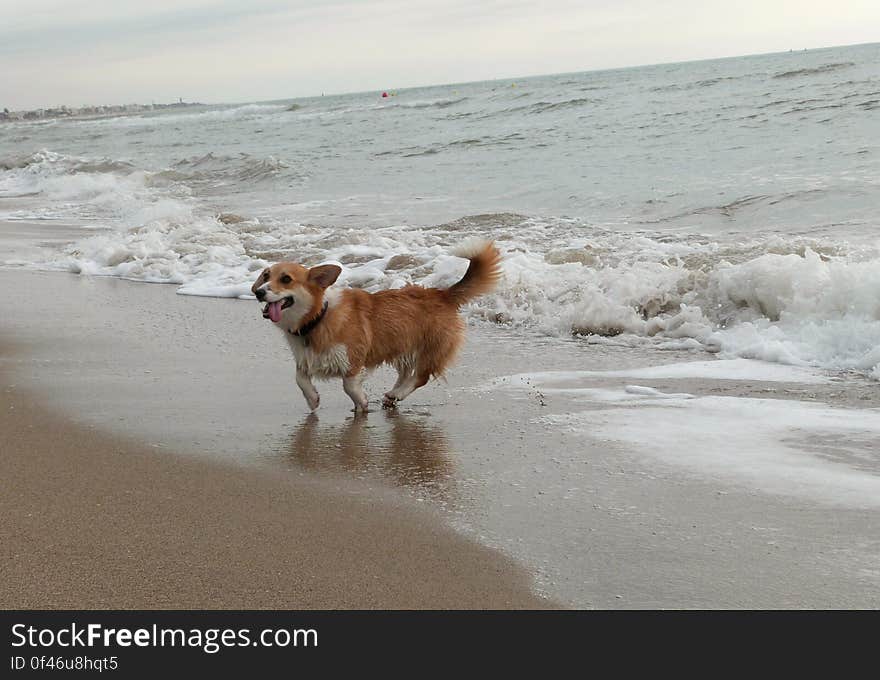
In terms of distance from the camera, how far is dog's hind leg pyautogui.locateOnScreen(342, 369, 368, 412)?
5141 millimetres

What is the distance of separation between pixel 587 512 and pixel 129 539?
1580 millimetres

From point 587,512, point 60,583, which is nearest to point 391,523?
point 587,512

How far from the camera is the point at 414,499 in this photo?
12.1 ft

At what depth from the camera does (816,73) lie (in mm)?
28766

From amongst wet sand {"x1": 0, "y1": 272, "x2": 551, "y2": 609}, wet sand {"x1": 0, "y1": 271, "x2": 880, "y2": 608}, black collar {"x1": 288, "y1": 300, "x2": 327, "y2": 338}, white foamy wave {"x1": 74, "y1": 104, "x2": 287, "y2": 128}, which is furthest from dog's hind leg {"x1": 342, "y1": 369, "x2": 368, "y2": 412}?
white foamy wave {"x1": 74, "y1": 104, "x2": 287, "y2": 128}

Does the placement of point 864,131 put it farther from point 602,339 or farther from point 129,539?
point 129,539

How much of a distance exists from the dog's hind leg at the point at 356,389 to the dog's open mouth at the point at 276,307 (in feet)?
1.61

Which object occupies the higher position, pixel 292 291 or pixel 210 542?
pixel 292 291

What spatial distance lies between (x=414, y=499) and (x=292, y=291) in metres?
1.70

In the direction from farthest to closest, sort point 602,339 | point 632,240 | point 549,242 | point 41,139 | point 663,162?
point 41,139 < point 663,162 < point 549,242 < point 632,240 < point 602,339

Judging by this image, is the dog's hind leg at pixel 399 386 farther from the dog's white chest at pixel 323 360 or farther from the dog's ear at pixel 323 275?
the dog's ear at pixel 323 275

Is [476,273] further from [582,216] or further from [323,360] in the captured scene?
[582,216]

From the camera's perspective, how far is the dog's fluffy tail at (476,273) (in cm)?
552

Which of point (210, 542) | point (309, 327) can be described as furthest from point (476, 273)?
point (210, 542)
